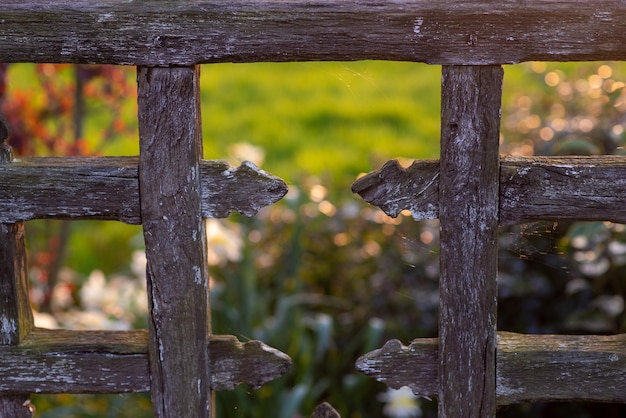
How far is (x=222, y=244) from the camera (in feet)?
8.40

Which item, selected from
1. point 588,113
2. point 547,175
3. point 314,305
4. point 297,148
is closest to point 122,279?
point 314,305

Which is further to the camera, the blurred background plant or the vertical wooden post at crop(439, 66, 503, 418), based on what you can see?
the blurred background plant

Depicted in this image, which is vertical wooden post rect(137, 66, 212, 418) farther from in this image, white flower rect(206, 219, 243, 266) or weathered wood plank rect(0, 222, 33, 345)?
white flower rect(206, 219, 243, 266)

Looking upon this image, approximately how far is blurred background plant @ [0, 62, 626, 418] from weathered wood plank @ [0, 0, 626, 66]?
37cm

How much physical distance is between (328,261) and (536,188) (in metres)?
1.81

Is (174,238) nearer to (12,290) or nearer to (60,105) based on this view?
(12,290)

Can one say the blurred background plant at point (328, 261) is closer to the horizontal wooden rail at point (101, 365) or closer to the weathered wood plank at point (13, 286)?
the horizontal wooden rail at point (101, 365)

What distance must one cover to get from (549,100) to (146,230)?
2.54 metres

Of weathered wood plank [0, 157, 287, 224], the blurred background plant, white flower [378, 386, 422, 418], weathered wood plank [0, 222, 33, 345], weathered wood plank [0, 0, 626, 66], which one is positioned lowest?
white flower [378, 386, 422, 418]

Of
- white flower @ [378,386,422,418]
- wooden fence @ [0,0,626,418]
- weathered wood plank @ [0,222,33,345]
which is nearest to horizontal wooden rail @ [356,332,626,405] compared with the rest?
wooden fence @ [0,0,626,418]

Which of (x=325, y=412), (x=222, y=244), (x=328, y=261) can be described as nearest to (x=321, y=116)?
(x=328, y=261)

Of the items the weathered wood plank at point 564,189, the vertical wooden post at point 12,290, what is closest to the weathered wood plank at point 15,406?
the vertical wooden post at point 12,290

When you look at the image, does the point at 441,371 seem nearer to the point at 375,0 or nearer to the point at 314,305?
the point at 375,0

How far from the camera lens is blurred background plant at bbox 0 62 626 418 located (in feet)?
7.44
